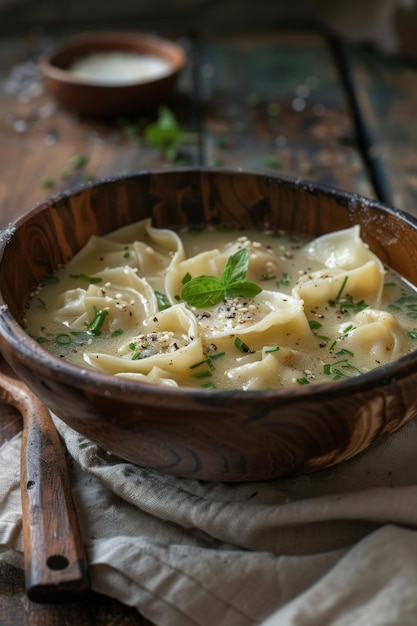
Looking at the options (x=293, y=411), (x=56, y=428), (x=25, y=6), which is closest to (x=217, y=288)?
(x=56, y=428)

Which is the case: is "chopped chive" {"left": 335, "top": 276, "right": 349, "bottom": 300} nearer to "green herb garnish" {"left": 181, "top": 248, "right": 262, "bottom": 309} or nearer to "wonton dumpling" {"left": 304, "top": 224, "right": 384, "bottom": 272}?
"wonton dumpling" {"left": 304, "top": 224, "right": 384, "bottom": 272}

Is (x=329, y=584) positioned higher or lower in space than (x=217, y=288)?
lower

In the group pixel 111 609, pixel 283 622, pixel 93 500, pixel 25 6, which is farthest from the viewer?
pixel 25 6

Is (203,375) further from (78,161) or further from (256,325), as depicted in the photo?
(78,161)

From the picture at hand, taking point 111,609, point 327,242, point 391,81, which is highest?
point 327,242

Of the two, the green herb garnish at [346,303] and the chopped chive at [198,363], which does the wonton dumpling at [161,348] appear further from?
the green herb garnish at [346,303]

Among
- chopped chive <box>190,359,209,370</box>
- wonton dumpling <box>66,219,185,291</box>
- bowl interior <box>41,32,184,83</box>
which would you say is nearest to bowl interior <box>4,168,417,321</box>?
wonton dumpling <box>66,219,185,291</box>

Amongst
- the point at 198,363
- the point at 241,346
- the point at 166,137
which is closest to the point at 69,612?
the point at 198,363

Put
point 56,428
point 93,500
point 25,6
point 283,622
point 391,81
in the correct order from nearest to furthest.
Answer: point 283,622
point 93,500
point 56,428
point 391,81
point 25,6

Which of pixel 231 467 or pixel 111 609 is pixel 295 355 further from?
pixel 111 609
